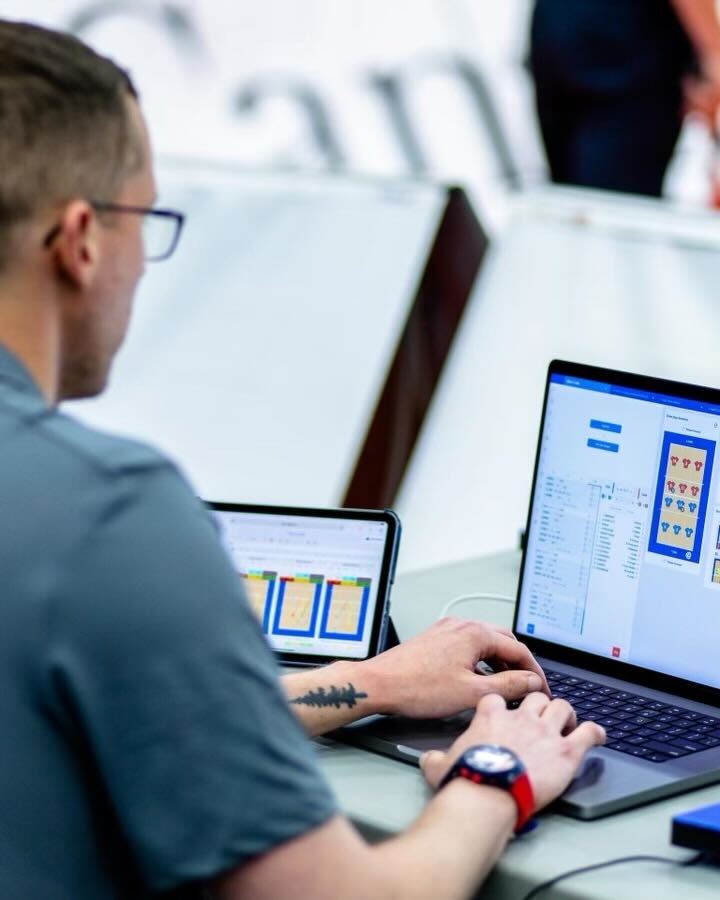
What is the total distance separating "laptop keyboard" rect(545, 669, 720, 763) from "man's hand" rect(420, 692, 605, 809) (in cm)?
7

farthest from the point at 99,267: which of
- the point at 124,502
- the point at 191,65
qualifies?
the point at 191,65

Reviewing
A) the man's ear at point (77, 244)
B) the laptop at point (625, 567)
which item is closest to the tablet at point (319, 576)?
the laptop at point (625, 567)

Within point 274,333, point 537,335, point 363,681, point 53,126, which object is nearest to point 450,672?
point 363,681

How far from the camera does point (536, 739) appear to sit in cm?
105

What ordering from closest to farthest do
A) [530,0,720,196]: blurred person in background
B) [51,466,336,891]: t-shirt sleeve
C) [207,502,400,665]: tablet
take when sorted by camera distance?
[51,466,336,891]: t-shirt sleeve
[207,502,400,665]: tablet
[530,0,720,196]: blurred person in background

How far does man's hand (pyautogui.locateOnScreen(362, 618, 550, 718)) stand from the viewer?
3.79ft

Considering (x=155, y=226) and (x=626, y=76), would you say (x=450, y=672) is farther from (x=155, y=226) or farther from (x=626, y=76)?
(x=626, y=76)

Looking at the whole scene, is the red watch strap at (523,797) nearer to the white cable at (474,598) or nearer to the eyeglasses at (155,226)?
the eyeglasses at (155,226)

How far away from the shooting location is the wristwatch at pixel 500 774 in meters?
0.96

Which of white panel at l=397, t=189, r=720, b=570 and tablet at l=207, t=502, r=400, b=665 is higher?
white panel at l=397, t=189, r=720, b=570

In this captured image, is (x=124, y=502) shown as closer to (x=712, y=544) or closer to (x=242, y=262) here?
(x=712, y=544)

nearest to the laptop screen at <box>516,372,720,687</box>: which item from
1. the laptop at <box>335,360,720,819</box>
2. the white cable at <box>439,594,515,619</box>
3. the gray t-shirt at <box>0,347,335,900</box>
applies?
the laptop at <box>335,360,720,819</box>

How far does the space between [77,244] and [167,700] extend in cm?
29

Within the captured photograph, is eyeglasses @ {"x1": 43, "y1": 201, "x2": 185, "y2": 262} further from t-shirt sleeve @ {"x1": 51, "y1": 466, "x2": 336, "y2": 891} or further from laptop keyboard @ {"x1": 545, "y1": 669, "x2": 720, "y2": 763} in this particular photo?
laptop keyboard @ {"x1": 545, "y1": 669, "x2": 720, "y2": 763}
